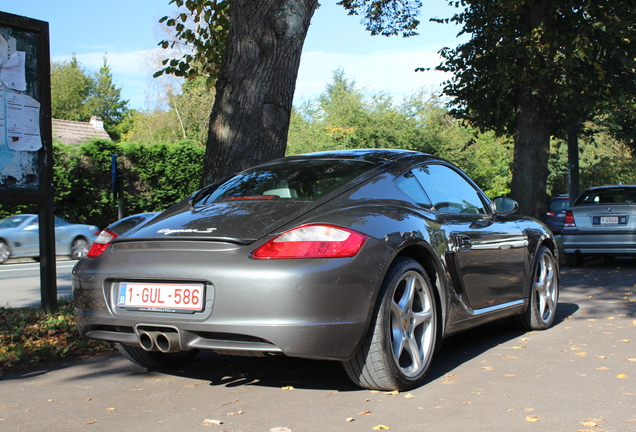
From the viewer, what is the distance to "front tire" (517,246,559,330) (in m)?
5.95

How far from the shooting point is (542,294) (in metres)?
6.17

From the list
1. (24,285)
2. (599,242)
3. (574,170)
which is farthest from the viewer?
(574,170)

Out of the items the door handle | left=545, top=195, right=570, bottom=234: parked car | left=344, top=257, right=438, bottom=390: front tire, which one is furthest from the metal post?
left=344, top=257, right=438, bottom=390: front tire

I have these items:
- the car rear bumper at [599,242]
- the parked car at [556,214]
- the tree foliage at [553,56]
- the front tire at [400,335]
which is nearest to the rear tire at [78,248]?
the tree foliage at [553,56]

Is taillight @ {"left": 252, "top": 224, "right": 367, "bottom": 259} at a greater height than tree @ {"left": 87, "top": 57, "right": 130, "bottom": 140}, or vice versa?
tree @ {"left": 87, "top": 57, "right": 130, "bottom": 140}

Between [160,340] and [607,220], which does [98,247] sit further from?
[607,220]

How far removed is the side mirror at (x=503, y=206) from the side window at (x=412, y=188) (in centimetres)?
113

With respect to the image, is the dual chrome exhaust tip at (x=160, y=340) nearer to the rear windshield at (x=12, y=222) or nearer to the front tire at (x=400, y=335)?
the front tire at (x=400, y=335)

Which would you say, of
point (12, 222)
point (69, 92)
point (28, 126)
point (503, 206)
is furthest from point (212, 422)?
point (69, 92)

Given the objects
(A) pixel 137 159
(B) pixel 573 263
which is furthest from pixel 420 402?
(A) pixel 137 159

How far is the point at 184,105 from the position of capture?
163 feet

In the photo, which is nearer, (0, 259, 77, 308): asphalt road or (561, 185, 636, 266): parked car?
(0, 259, 77, 308): asphalt road

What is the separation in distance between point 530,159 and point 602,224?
4.34m

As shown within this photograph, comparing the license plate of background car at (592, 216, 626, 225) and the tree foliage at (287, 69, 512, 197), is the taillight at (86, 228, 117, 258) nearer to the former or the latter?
the license plate of background car at (592, 216, 626, 225)
